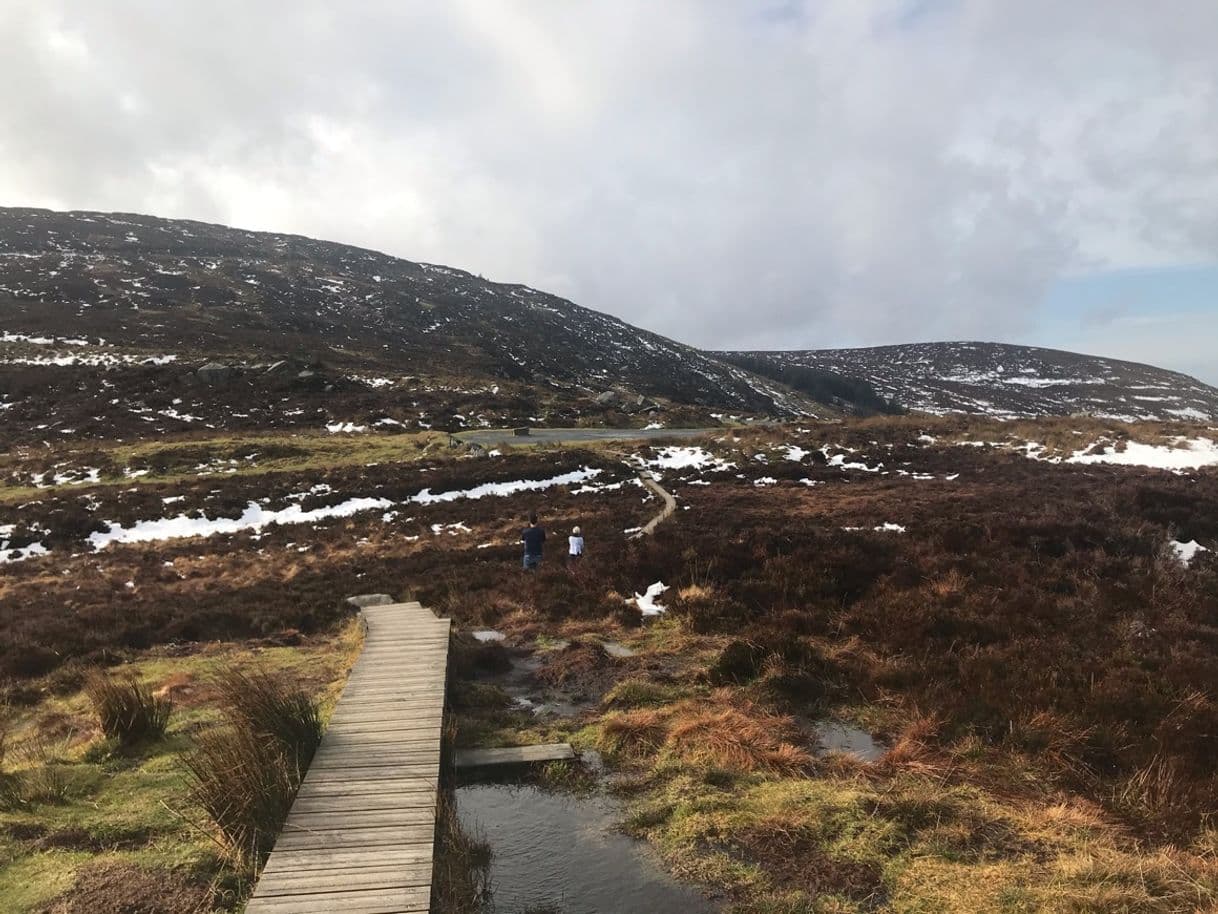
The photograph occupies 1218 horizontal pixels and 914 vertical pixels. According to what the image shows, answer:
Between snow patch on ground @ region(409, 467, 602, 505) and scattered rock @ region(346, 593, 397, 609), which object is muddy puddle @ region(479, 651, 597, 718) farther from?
snow patch on ground @ region(409, 467, 602, 505)

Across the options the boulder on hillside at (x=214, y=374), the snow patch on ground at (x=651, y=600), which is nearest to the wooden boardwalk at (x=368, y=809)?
the snow patch on ground at (x=651, y=600)

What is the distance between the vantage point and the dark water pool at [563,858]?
208 inches

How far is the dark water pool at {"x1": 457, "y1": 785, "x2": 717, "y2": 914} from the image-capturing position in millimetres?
5285

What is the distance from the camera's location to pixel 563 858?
234 inches

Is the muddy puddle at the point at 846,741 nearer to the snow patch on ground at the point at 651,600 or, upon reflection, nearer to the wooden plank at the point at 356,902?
the wooden plank at the point at 356,902

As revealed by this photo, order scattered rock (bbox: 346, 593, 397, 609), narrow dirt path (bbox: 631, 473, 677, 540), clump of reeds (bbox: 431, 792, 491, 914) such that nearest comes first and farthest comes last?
clump of reeds (bbox: 431, 792, 491, 914) < scattered rock (bbox: 346, 593, 397, 609) < narrow dirt path (bbox: 631, 473, 677, 540)

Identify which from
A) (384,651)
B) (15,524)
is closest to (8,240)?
(15,524)

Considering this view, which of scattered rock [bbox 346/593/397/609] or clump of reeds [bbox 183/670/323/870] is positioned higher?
clump of reeds [bbox 183/670/323/870]

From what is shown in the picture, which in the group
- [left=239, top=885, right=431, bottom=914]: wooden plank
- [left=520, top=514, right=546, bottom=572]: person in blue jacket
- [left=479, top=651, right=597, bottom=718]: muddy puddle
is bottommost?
[left=479, top=651, right=597, bottom=718]: muddy puddle

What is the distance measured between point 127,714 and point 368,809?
13.2 feet

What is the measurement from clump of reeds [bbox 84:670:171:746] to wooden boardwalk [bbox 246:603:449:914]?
213 cm

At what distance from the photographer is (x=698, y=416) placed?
63.3 m

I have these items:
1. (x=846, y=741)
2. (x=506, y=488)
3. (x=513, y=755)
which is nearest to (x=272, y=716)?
(x=513, y=755)

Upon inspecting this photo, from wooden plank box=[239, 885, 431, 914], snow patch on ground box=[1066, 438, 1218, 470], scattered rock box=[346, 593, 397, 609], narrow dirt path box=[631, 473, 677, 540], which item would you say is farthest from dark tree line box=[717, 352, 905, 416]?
wooden plank box=[239, 885, 431, 914]
